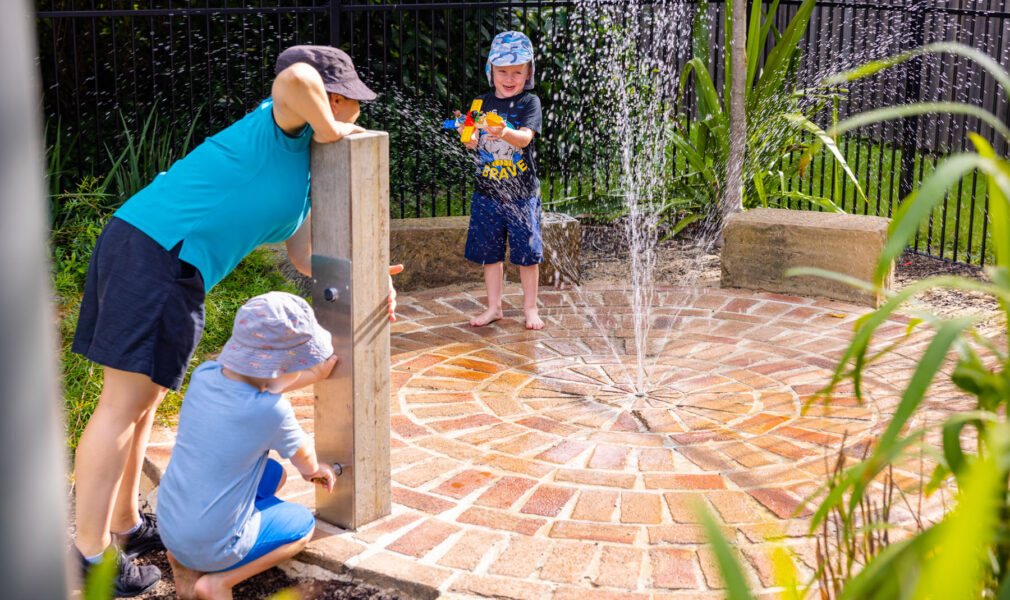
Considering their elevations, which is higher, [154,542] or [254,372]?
[254,372]

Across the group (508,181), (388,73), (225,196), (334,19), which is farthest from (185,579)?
(388,73)

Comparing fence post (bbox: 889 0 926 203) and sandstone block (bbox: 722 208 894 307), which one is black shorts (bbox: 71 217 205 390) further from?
fence post (bbox: 889 0 926 203)

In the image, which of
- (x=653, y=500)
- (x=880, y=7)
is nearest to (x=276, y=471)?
(x=653, y=500)

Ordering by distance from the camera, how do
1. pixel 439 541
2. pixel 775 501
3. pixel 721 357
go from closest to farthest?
pixel 439 541
pixel 775 501
pixel 721 357

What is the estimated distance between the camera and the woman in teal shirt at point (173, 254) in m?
A: 2.93

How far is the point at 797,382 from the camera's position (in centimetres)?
458

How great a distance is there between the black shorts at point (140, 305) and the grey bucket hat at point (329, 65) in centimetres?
64

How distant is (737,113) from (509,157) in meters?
2.57

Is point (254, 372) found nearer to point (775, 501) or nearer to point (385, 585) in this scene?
point (385, 585)

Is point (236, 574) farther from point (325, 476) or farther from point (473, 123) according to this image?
point (473, 123)

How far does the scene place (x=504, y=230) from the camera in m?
5.43

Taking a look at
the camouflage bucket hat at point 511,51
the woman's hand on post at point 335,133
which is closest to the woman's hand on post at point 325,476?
the woman's hand on post at point 335,133

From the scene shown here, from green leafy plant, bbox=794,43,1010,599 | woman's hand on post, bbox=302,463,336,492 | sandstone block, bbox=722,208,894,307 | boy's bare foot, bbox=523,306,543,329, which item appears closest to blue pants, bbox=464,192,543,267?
boy's bare foot, bbox=523,306,543,329

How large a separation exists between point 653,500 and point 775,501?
0.41 m
